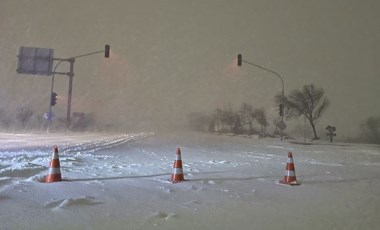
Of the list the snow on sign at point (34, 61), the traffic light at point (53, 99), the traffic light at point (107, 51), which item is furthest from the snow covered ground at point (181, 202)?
the traffic light at point (53, 99)

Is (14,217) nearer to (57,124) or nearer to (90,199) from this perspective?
(90,199)

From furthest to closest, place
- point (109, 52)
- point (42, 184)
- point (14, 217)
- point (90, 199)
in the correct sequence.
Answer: point (109, 52), point (42, 184), point (90, 199), point (14, 217)

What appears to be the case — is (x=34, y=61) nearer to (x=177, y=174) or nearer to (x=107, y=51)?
(x=107, y=51)

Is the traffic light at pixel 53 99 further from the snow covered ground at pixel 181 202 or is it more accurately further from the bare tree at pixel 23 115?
the bare tree at pixel 23 115

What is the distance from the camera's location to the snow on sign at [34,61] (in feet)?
134

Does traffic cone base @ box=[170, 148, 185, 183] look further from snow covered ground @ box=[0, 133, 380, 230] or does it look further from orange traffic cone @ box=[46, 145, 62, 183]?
orange traffic cone @ box=[46, 145, 62, 183]

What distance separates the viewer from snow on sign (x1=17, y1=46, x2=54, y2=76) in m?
40.9

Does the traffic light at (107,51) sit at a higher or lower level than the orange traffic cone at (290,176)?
higher

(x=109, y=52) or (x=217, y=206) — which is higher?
(x=109, y=52)

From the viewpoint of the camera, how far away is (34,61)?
136 ft

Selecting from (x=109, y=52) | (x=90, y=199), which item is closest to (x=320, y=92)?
(x=109, y=52)

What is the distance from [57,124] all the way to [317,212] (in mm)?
95723

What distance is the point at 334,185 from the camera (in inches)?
345

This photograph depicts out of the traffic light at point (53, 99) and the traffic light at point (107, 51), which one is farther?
the traffic light at point (53, 99)
